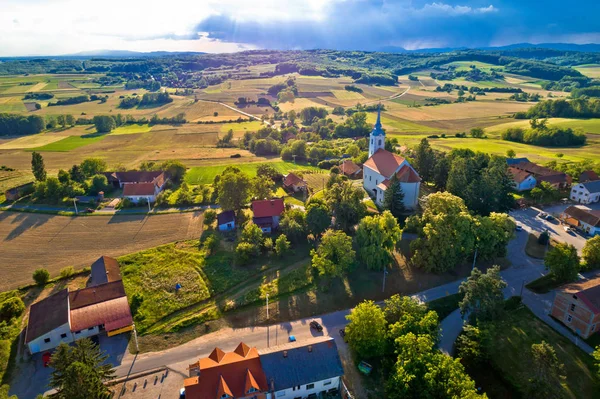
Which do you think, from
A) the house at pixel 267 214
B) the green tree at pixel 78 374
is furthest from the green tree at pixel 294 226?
the green tree at pixel 78 374

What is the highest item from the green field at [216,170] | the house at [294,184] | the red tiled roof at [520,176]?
the red tiled roof at [520,176]

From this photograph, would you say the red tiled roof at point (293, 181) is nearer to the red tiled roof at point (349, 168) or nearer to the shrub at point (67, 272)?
the red tiled roof at point (349, 168)

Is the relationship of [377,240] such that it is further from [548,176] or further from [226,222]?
[548,176]

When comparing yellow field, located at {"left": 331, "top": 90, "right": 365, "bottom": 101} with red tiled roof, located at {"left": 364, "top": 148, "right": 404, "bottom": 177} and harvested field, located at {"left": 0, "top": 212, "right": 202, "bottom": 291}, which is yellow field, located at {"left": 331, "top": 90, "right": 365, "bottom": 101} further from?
harvested field, located at {"left": 0, "top": 212, "right": 202, "bottom": 291}

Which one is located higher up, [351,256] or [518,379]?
[351,256]

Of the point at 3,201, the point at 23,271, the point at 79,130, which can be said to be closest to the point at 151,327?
the point at 23,271

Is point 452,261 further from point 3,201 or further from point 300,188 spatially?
point 3,201
